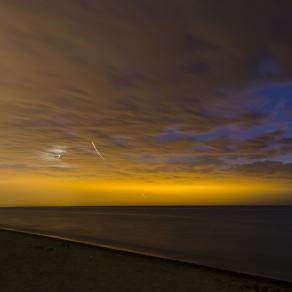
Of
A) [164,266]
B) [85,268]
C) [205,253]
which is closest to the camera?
[85,268]

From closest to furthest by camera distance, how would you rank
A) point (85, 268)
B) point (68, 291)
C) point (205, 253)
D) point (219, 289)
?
point (68, 291)
point (219, 289)
point (85, 268)
point (205, 253)

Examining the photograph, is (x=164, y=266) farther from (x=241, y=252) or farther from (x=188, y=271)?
(x=241, y=252)

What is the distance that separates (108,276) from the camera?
52.4ft

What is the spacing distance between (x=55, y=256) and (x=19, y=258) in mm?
2150

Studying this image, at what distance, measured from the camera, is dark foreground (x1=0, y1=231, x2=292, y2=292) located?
14131 mm

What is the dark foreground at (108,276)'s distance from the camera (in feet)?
46.4

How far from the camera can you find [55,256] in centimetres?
2062

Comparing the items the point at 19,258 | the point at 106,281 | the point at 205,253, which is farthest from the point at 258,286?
the point at 205,253

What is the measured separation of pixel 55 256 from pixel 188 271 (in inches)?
338

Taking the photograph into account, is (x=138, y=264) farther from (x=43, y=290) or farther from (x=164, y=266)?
(x=43, y=290)

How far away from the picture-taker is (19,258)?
65.0 ft

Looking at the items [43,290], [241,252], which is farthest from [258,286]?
[241,252]

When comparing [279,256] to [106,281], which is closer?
[106,281]

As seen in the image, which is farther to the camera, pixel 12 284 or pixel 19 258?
pixel 19 258
